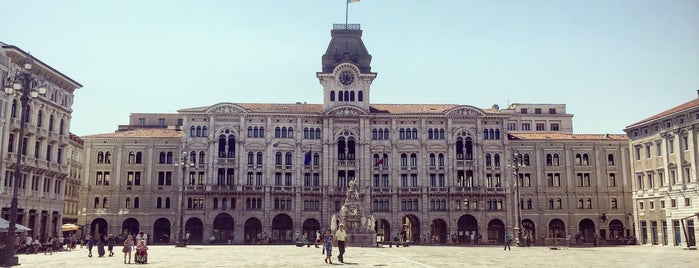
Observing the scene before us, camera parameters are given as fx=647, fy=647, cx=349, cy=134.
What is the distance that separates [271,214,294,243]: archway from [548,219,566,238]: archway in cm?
3036

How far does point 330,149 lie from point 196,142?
15.6m

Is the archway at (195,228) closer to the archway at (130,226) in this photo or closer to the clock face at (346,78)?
the archway at (130,226)

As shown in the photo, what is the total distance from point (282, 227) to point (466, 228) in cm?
2141

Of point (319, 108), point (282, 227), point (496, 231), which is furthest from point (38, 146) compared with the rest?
point (496, 231)

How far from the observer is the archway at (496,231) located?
75625 mm

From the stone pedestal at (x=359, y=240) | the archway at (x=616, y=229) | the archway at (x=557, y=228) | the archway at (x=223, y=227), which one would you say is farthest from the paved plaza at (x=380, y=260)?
the archway at (x=616, y=229)

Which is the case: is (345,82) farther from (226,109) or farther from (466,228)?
(466,228)

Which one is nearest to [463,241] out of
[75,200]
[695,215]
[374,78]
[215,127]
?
[374,78]

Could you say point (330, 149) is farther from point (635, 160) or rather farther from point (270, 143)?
point (635, 160)

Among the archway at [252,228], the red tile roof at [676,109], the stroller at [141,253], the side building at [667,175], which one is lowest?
the stroller at [141,253]

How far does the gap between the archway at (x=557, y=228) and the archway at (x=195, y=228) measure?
40563 millimetres

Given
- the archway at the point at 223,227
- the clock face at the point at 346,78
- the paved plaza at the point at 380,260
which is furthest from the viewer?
the clock face at the point at 346,78

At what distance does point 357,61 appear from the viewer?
80.1 meters

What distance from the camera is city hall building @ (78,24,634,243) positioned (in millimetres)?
74312
